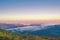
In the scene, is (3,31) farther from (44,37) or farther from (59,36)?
(59,36)

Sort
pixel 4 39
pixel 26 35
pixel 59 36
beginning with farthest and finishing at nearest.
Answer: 1. pixel 59 36
2. pixel 26 35
3. pixel 4 39

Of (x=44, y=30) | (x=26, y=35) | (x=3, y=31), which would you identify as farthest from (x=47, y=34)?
(x=3, y=31)

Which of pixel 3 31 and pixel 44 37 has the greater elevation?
pixel 3 31

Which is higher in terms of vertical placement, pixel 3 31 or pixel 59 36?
pixel 3 31

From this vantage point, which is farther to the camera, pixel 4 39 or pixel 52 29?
pixel 52 29

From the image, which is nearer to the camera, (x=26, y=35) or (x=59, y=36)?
(x=26, y=35)

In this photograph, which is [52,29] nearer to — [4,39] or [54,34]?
[54,34]

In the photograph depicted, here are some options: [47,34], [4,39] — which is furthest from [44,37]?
[4,39]

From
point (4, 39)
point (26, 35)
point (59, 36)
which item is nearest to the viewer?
point (4, 39)

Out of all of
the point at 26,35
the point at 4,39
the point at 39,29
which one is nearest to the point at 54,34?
the point at 39,29
